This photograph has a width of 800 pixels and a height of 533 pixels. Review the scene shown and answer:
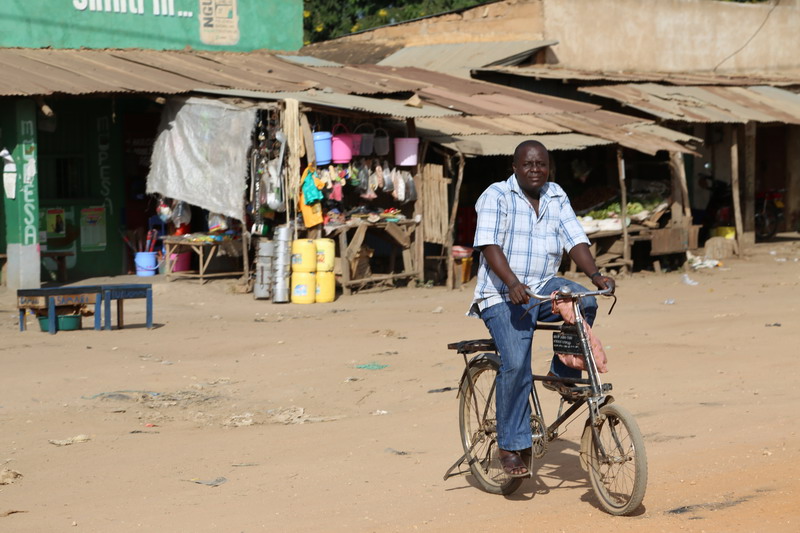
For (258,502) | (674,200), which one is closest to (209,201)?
(674,200)

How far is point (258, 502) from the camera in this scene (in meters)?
5.42

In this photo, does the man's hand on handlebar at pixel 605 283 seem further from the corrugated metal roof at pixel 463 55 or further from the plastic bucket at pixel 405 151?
the corrugated metal roof at pixel 463 55

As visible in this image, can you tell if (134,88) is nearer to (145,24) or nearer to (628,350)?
(145,24)

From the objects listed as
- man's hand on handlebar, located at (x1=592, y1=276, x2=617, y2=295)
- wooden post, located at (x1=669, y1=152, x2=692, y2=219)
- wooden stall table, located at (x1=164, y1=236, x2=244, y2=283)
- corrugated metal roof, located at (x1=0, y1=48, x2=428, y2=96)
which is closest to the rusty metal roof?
corrugated metal roof, located at (x1=0, y1=48, x2=428, y2=96)

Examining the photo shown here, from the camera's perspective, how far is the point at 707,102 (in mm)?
20016

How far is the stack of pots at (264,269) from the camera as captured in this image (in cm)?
1412

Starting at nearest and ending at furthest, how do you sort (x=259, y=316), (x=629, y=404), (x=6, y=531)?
(x=6, y=531) → (x=629, y=404) → (x=259, y=316)

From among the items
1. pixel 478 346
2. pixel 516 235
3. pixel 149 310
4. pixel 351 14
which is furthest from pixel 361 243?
pixel 351 14

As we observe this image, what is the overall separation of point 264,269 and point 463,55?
935cm

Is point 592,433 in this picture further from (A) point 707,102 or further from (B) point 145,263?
(A) point 707,102

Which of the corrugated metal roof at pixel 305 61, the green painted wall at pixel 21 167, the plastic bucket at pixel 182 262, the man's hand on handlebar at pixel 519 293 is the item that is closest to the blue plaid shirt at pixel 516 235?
the man's hand on handlebar at pixel 519 293

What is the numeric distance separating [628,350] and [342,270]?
553cm

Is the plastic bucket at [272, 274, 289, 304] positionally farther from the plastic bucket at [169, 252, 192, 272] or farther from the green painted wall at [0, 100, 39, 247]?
the green painted wall at [0, 100, 39, 247]

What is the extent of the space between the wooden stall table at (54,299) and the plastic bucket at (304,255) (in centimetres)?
311
